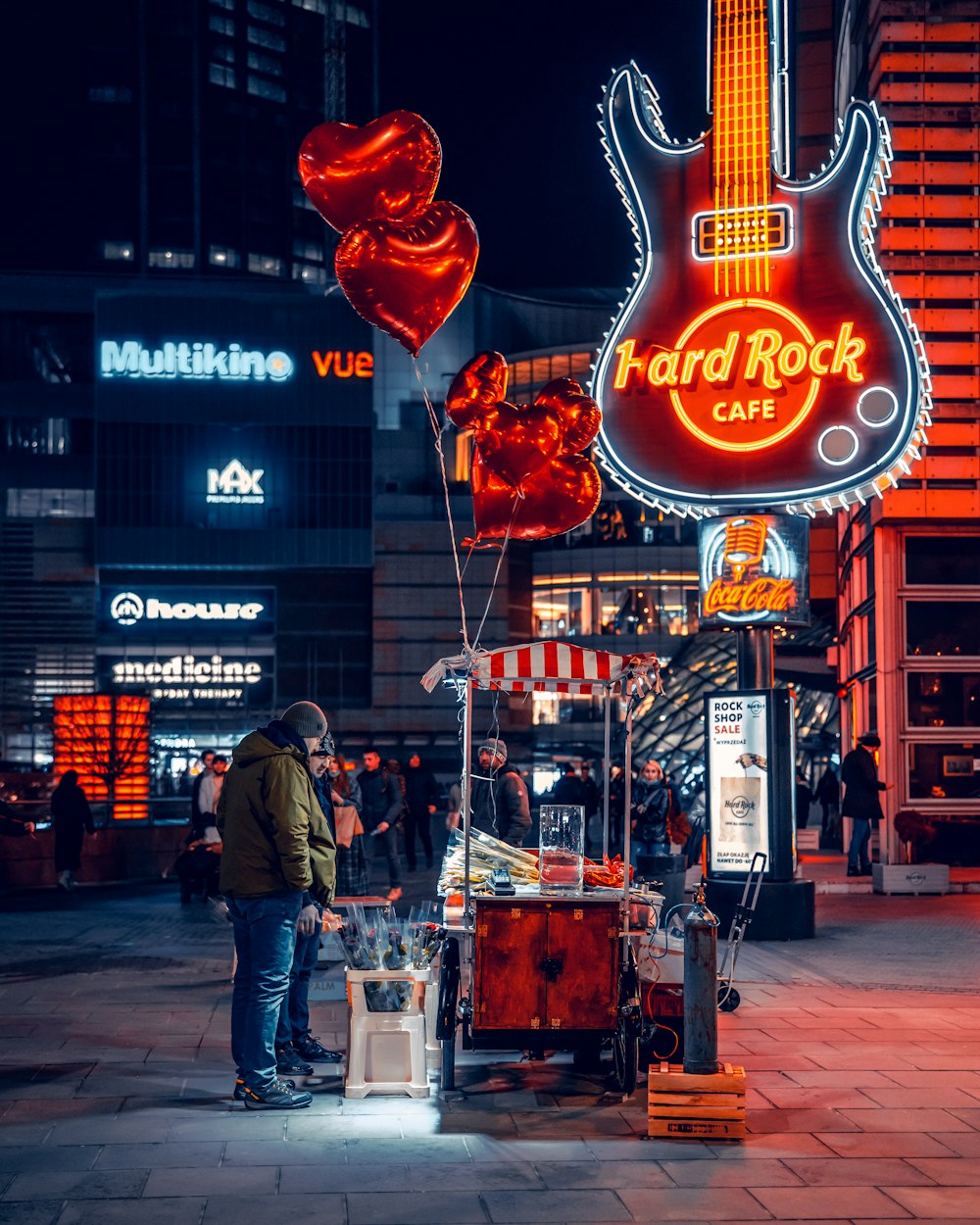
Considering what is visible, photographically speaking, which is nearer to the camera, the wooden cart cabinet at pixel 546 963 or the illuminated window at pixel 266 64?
the wooden cart cabinet at pixel 546 963

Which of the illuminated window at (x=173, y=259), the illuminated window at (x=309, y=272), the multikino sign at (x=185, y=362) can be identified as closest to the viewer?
the multikino sign at (x=185, y=362)

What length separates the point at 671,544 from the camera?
7362 cm

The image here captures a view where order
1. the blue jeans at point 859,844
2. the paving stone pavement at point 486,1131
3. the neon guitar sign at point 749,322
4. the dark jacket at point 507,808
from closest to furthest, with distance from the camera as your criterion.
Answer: the paving stone pavement at point 486,1131
the dark jacket at point 507,808
the neon guitar sign at point 749,322
the blue jeans at point 859,844

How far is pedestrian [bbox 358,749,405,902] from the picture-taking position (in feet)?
64.5

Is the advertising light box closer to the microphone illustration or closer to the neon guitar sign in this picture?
the neon guitar sign

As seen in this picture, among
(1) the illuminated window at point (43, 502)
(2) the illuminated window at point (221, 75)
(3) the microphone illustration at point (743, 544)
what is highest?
(2) the illuminated window at point (221, 75)

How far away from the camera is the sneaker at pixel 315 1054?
909cm

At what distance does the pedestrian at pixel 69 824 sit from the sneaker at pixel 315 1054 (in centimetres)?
1240

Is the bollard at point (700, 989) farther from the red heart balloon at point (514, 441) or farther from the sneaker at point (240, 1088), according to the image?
the red heart balloon at point (514, 441)

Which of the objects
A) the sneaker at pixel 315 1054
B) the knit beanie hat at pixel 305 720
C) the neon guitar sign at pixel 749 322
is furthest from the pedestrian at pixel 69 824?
the knit beanie hat at pixel 305 720

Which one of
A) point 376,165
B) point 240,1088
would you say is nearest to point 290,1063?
point 240,1088

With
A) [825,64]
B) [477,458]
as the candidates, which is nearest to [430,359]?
[825,64]

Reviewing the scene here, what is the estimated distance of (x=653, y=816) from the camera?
55.5ft

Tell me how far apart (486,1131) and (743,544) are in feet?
32.3
